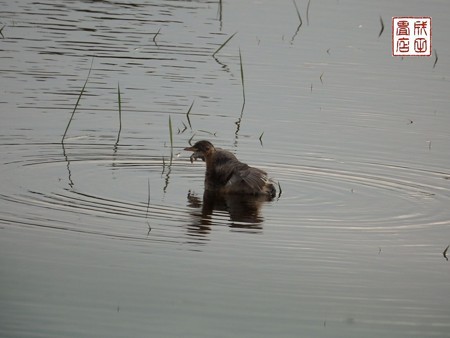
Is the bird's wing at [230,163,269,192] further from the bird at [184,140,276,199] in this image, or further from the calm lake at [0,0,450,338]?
the calm lake at [0,0,450,338]

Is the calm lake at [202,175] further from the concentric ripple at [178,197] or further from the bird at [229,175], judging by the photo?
the bird at [229,175]

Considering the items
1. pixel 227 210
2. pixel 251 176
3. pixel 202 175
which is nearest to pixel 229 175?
pixel 251 176

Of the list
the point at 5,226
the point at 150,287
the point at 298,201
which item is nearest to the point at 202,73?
the point at 298,201

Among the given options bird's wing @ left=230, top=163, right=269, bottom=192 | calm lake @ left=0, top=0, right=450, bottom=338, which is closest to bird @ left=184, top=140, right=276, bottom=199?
bird's wing @ left=230, top=163, right=269, bottom=192

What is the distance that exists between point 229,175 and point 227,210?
28.0 inches

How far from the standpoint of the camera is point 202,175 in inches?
527

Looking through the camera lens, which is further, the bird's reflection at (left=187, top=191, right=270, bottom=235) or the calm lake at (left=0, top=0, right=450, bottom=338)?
the bird's reflection at (left=187, top=191, right=270, bottom=235)

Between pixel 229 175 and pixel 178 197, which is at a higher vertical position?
pixel 229 175

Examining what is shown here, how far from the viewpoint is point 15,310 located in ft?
27.2

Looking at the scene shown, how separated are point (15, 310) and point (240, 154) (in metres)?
6.03

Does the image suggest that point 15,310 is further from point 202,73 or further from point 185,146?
point 202,73

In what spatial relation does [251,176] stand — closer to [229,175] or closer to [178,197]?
[229,175]

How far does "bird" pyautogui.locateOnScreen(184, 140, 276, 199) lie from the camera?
1233 cm

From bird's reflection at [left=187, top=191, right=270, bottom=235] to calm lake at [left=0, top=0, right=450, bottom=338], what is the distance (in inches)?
1.5
